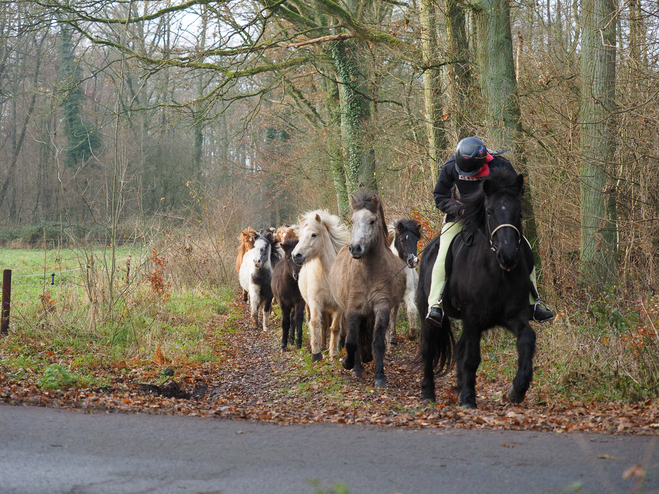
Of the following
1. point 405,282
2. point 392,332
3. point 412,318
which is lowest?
point 392,332

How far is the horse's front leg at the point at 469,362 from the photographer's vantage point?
6.97 metres

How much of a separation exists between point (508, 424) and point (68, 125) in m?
40.2

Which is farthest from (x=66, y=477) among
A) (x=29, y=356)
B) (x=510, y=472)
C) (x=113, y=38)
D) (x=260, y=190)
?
(x=260, y=190)

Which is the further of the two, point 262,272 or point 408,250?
point 262,272

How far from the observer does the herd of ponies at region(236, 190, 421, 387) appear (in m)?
9.34

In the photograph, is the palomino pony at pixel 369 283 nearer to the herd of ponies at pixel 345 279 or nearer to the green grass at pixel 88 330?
the herd of ponies at pixel 345 279

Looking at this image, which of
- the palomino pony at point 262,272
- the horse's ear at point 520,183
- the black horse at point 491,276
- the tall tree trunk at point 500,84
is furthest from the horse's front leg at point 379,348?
the palomino pony at point 262,272

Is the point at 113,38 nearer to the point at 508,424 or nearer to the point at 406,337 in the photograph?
the point at 406,337

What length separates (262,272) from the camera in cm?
1544

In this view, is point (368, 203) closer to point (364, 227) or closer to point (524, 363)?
point (364, 227)

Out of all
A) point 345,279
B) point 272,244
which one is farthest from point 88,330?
point 272,244

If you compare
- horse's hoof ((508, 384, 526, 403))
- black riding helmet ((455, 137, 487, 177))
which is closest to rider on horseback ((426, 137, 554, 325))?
black riding helmet ((455, 137, 487, 177))

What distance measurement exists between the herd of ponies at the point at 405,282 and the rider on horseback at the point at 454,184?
104 millimetres

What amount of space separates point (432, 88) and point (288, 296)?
625 cm
